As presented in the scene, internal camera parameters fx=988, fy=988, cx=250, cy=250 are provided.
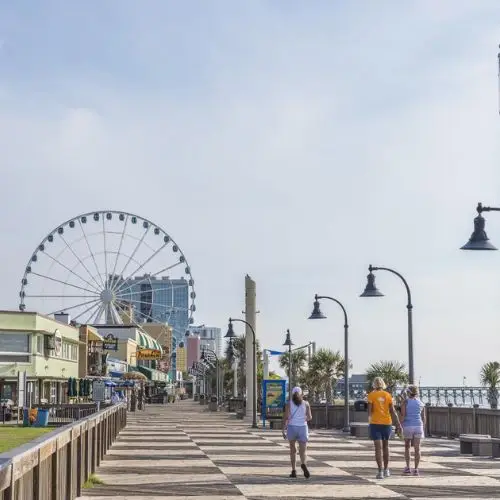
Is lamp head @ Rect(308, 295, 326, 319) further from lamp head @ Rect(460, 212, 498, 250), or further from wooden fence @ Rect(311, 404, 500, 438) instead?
lamp head @ Rect(460, 212, 498, 250)

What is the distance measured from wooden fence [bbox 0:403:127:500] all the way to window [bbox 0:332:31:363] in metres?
45.5

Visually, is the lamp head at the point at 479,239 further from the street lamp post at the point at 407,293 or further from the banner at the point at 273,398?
the banner at the point at 273,398

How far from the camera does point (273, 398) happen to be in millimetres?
42344

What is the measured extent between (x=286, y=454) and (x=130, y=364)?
97532 mm

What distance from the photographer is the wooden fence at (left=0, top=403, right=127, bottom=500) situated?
713 centimetres

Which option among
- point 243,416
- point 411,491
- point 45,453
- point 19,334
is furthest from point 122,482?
point 19,334

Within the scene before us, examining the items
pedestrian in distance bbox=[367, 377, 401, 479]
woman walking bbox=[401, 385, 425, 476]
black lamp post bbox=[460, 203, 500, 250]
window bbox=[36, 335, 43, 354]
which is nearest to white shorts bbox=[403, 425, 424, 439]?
woman walking bbox=[401, 385, 425, 476]

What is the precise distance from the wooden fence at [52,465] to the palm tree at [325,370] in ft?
188

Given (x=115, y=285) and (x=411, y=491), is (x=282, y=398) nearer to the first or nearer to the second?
(x=411, y=491)

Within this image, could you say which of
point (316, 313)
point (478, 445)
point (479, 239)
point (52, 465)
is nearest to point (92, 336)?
point (316, 313)

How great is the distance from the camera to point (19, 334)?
62594mm

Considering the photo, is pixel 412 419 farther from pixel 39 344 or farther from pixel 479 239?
pixel 39 344

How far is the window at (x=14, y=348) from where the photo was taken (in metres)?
61.7

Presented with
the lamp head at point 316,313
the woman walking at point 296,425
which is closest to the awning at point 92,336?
the lamp head at point 316,313
